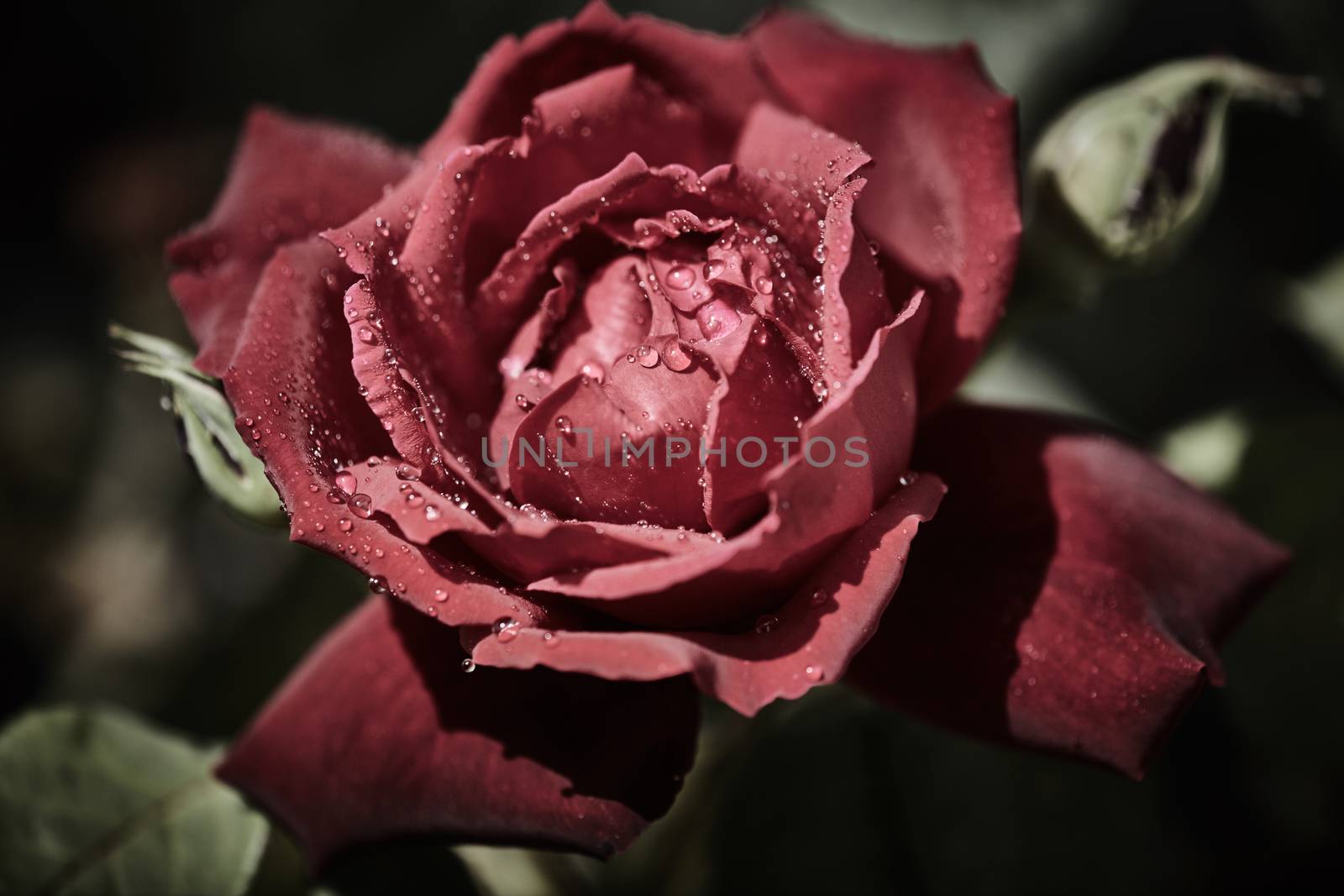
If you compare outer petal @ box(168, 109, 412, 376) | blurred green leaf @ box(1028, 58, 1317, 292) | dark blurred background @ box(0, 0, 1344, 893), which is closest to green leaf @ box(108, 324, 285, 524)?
outer petal @ box(168, 109, 412, 376)

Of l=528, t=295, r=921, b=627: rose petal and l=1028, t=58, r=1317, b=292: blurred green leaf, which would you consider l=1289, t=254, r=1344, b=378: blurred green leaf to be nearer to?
l=1028, t=58, r=1317, b=292: blurred green leaf

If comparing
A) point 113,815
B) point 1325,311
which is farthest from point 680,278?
point 1325,311

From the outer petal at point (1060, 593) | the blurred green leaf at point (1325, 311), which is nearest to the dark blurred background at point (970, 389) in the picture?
the blurred green leaf at point (1325, 311)

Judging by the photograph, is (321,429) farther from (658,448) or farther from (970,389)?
(970,389)

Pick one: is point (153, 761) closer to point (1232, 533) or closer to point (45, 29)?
point (1232, 533)

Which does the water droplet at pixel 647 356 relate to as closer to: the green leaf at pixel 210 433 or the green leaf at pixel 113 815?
the green leaf at pixel 210 433

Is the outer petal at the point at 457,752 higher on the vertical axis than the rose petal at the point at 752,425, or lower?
lower
